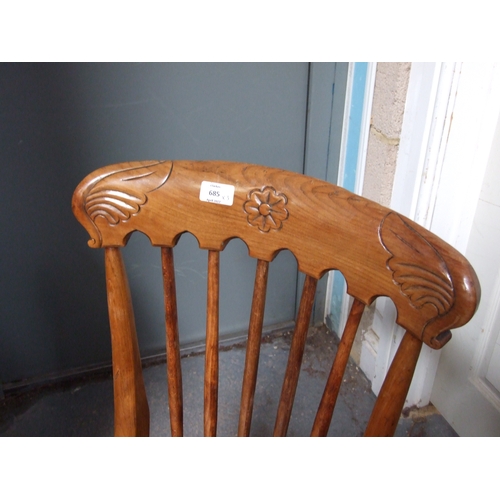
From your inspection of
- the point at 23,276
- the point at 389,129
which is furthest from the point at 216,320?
the point at 23,276

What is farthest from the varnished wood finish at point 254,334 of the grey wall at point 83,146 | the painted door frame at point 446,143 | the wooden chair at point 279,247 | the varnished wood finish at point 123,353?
the grey wall at point 83,146

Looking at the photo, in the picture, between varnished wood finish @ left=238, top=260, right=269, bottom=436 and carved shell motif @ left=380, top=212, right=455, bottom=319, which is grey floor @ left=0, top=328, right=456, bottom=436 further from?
carved shell motif @ left=380, top=212, right=455, bottom=319

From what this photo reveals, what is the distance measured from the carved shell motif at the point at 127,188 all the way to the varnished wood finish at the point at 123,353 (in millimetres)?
61

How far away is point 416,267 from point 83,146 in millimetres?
880

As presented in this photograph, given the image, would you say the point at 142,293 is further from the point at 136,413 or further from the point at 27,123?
the point at 136,413

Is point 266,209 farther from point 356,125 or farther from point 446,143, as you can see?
point 356,125

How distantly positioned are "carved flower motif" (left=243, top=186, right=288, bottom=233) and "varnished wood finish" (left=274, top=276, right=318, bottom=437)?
8cm

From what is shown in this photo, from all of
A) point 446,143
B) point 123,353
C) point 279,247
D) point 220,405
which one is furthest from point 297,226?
point 220,405

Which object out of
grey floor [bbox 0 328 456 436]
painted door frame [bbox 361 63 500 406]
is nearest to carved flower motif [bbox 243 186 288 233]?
painted door frame [bbox 361 63 500 406]

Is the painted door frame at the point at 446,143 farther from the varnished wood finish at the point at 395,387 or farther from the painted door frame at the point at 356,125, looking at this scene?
the varnished wood finish at the point at 395,387

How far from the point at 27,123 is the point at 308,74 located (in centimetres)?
70

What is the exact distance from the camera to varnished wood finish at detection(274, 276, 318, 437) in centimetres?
51

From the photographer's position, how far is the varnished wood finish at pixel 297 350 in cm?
51

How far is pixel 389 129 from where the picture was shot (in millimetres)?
972
